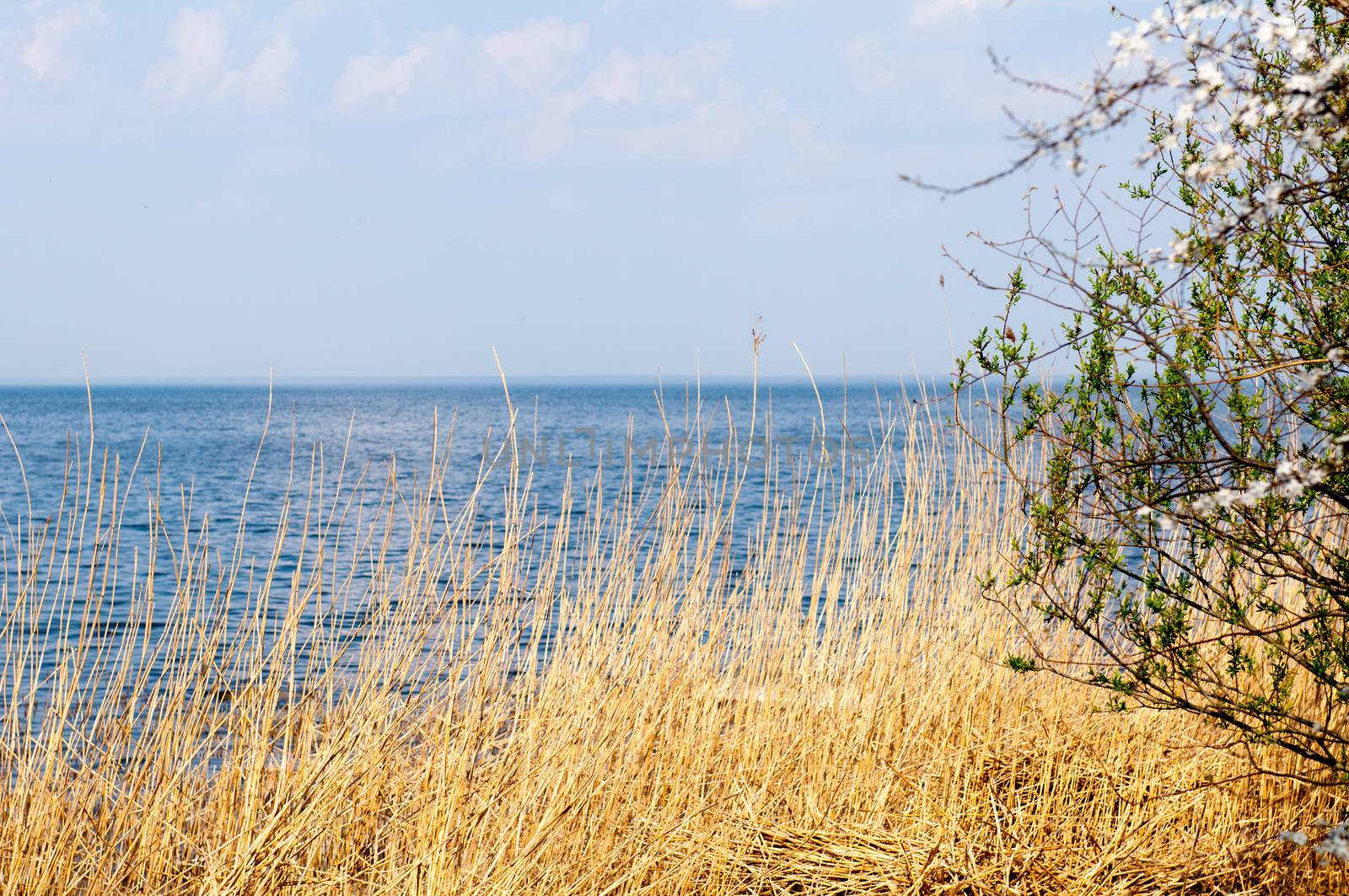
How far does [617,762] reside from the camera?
2.60 metres

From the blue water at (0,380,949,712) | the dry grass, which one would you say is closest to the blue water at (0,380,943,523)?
the blue water at (0,380,949,712)

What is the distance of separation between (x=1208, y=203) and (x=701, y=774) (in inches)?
68.3

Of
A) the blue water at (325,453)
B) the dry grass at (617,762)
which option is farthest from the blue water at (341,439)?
the dry grass at (617,762)

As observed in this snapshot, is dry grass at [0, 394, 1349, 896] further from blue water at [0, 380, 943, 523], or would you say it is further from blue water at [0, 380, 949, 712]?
blue water at [0, 380, 943, 523]

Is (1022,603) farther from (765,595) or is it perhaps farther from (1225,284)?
(1225,284)

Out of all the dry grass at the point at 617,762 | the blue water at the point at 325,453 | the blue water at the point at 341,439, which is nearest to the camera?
the dry grass at the point at 617,762

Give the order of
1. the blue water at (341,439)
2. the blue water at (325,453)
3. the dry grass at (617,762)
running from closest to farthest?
the dry grass at (617,762), the blue water at (325,453), the blue water at (341,439)

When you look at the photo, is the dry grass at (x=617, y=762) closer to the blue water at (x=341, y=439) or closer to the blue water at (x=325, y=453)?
the blue water at (x=325, y=453)

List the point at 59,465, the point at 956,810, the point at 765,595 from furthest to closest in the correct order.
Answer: the point at 59,465 < the point at 765,595 < the point at 956,810

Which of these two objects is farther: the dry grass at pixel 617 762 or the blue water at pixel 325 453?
the blue water at pixel 325 453

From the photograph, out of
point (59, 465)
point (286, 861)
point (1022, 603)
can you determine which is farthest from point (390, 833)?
point (59, 465)

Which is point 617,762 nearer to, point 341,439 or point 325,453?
point 325,453

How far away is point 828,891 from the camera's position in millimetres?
2340

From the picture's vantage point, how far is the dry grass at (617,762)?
216 centimetres
